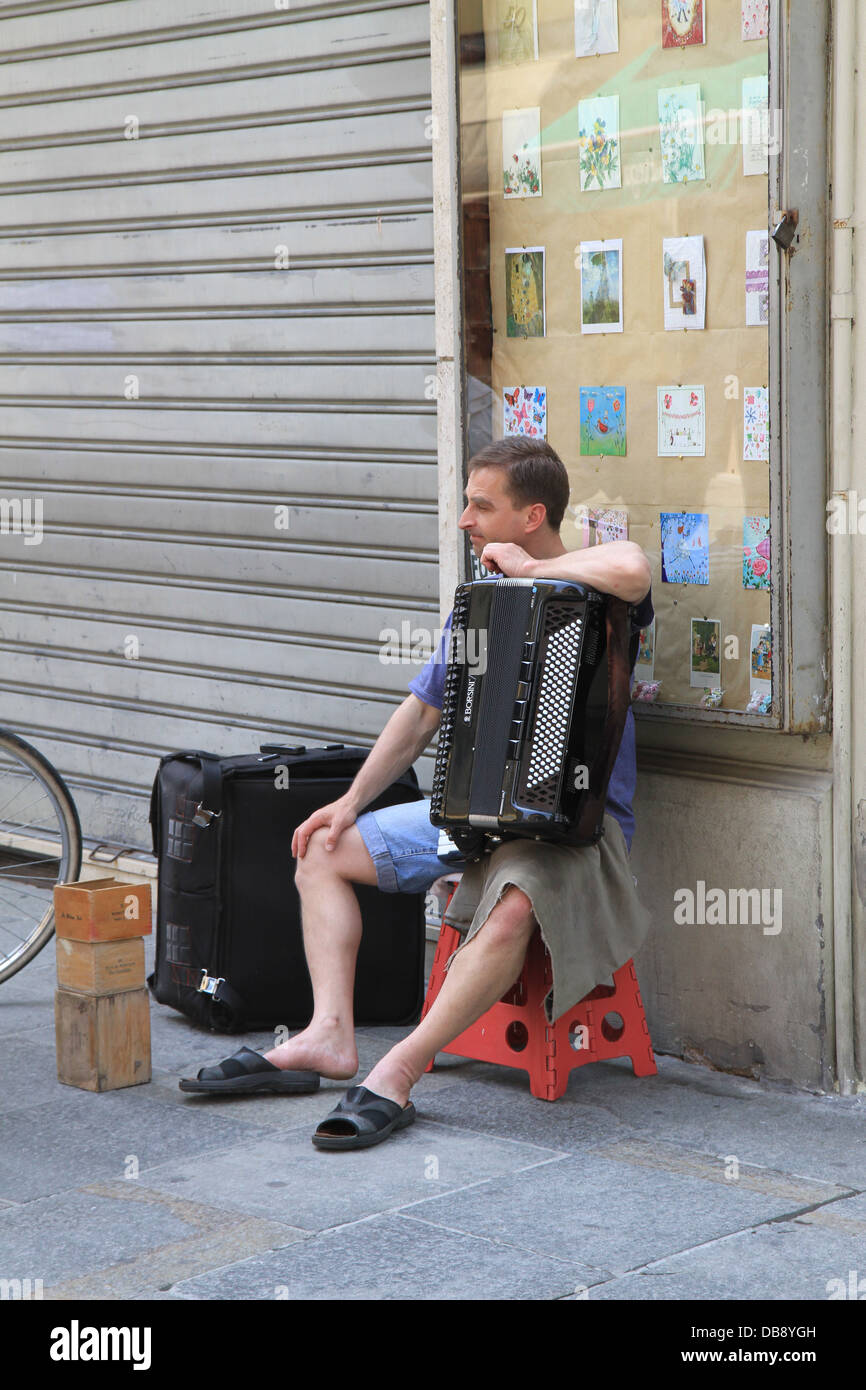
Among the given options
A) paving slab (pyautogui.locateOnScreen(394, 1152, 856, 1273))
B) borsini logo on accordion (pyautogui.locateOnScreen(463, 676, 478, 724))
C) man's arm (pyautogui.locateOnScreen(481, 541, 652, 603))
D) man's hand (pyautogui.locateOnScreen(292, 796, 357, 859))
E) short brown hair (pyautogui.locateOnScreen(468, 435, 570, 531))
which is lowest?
paving slab (pyautogui.locateOnScreen(394, 1152, 856, 1273))

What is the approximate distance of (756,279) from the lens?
4270mm

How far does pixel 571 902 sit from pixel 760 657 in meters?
0.80

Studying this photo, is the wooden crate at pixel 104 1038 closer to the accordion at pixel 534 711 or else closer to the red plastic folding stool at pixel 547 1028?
the red plastic folding stool at pixel 547 1028

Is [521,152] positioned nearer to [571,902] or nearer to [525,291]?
[525,291]

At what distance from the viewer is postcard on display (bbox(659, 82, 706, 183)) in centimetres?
437

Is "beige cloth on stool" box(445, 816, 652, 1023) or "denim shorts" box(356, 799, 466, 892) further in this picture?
"denim shorts" box(356, 799, 466, 892)

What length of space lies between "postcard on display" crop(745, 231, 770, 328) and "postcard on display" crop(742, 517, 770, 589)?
483mm

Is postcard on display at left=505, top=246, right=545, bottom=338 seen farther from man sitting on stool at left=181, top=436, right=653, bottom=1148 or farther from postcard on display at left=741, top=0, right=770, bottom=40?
postcard on display at left=741, top=0, right=770, bottom=40

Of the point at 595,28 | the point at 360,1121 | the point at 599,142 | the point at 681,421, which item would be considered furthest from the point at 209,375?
the point at 360,1121

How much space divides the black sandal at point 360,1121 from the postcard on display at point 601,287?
208cm

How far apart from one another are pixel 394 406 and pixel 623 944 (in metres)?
1.96

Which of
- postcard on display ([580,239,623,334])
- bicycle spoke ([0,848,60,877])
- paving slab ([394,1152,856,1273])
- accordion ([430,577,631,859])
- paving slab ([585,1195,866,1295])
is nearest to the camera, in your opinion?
paving slab ([585,1195,866,1295])

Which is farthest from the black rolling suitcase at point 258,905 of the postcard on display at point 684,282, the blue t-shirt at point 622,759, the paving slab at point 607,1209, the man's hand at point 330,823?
the postcard on display at point 684,282

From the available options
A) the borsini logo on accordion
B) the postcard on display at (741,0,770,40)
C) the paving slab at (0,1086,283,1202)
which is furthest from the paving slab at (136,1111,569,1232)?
the postcard on display at (741,0,770,40)
